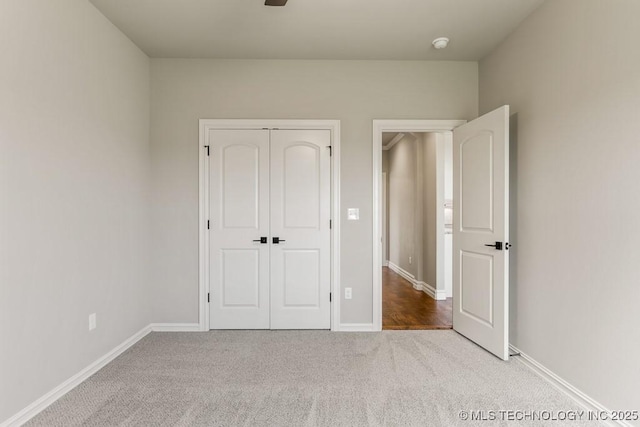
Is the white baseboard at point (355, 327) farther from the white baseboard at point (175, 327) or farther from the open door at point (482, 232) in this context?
the white baseboard at point (175, 327)

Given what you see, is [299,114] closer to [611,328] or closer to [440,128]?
[440,128]

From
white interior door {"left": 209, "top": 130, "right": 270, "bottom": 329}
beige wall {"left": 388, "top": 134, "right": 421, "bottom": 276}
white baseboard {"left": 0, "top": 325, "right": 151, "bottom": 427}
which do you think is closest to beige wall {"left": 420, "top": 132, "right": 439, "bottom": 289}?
beige wall {"left": 388, "top": 134, "right": 421, "bottom": 276}

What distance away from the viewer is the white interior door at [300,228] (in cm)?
338

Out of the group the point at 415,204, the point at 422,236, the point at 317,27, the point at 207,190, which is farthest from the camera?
the point at 415,204

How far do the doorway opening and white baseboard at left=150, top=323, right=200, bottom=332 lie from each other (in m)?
1.96

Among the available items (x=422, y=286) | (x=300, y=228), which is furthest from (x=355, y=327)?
(x=422, y=286)

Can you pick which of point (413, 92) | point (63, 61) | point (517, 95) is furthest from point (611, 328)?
point (63, 61)

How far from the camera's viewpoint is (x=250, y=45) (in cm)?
308

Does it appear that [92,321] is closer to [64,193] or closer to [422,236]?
[64,193]

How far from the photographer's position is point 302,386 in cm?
228

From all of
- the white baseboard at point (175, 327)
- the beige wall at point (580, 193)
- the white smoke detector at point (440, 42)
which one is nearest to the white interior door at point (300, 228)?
the white baseboard at point (175, 327)

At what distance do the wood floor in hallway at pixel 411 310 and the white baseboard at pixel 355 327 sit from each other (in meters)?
0.17

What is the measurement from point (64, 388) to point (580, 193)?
3.59 metres

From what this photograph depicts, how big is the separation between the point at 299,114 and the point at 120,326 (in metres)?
2.54
